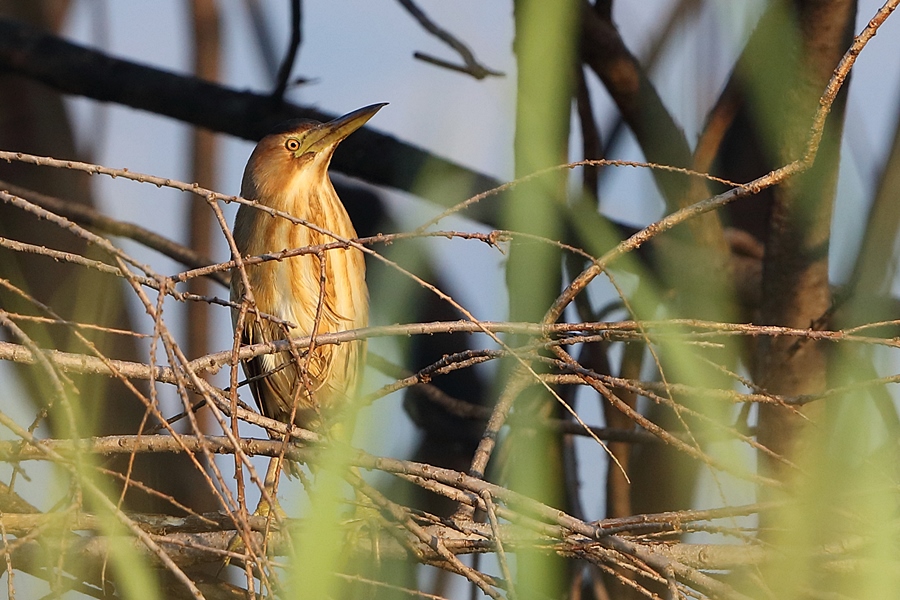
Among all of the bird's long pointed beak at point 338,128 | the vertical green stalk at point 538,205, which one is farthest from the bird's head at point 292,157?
the vertical green stalk at point 538,205

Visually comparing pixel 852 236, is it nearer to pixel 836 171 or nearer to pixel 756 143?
pixel 836 171

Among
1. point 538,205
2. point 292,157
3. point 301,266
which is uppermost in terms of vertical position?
point 292,157

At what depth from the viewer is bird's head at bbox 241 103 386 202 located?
2.73m

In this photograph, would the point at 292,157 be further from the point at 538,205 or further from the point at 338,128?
the point at 538,205

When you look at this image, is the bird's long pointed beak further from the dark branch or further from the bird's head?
the dark branch

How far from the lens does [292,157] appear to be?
277cm

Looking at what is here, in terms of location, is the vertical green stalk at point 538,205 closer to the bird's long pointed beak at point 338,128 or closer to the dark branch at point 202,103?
the dark branch at point 202,103

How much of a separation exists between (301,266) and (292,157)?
0.35 meters

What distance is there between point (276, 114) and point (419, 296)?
677mm

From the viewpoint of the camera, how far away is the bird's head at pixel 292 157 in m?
2.73

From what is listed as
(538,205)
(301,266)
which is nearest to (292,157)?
(301,266)

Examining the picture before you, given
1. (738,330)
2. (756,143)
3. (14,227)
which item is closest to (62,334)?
(14,227)

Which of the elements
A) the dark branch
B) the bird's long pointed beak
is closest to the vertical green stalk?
the dark branch

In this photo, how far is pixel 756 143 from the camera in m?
3.00
